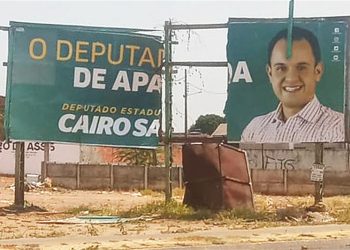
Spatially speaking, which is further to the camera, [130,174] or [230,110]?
[130,174]

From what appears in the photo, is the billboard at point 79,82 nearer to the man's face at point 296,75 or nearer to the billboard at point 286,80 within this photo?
the billboard at point 286,80

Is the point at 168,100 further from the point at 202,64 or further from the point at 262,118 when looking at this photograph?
the point at 262,118

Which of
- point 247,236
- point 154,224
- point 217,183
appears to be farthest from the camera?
point 217,183

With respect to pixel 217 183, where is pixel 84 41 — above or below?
above

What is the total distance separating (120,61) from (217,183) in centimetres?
400

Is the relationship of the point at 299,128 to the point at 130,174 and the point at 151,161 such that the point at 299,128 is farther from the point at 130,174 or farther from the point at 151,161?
the point at 151,161

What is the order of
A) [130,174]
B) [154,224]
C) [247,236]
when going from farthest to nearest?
[130,174] < [154,224] < [247,236]

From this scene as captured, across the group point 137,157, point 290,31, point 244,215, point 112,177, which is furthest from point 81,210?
point 137,157

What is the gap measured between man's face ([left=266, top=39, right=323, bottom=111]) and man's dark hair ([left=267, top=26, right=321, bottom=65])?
9cm

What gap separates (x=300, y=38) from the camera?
19.6 m

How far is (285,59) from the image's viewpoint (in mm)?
19453

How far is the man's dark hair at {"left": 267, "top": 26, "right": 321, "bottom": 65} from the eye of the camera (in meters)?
19.5

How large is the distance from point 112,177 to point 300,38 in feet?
44.9

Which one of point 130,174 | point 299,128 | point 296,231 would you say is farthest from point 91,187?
point 296,231
